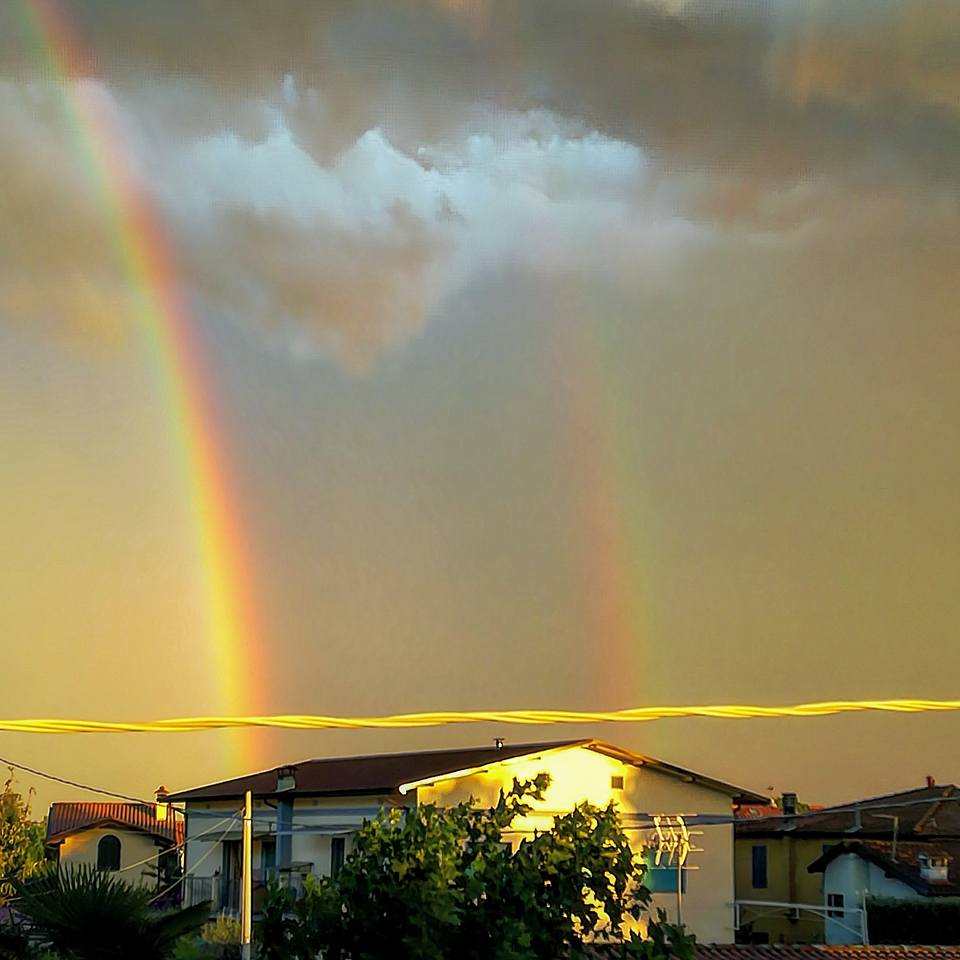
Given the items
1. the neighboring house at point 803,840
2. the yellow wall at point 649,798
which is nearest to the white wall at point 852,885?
the neighboring house at point 803,840

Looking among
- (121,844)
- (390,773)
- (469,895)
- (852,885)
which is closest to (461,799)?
(390,773)

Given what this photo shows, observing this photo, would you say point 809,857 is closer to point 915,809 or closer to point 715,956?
point 915,809

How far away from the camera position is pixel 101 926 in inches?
384

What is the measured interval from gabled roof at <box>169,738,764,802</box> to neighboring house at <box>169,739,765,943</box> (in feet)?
0.17

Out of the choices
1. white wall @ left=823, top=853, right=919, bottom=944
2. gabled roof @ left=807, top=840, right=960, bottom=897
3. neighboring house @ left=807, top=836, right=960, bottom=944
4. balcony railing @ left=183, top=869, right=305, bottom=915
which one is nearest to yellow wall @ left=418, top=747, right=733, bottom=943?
neighboring house @ left=807, top=836, right=960, bottom=944

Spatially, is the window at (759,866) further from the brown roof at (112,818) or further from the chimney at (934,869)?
the brown roof at (112,818)

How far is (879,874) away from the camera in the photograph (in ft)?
139

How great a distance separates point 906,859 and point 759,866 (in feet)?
19.8

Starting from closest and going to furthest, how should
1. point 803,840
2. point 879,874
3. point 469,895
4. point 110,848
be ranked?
1. point 469,895
2. point 879,874
3. point 803,840
4. point 110,848

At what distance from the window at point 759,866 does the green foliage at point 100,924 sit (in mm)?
40722

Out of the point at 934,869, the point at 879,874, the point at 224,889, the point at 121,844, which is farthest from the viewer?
the point at 121,844

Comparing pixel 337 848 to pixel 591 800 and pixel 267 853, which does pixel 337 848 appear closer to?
pixel 267 853

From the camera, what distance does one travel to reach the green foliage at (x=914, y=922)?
124 ft

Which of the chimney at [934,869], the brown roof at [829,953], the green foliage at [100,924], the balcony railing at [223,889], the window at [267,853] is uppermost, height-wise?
the green foliage at [100,924]
